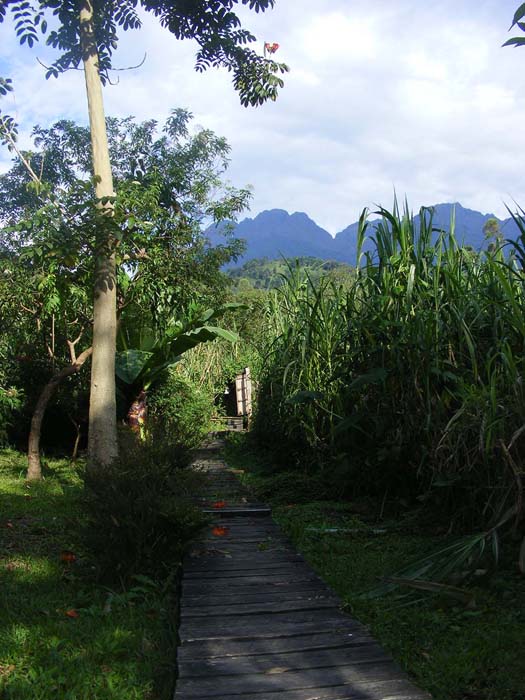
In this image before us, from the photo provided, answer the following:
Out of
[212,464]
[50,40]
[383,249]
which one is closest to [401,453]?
[383,249]

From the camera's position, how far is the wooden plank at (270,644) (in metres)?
2.54

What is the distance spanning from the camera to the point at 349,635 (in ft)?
8.86

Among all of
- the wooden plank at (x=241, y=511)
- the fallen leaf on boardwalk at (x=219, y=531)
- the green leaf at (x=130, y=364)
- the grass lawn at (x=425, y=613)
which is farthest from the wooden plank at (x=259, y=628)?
the green leaf at (x=130, y=364)

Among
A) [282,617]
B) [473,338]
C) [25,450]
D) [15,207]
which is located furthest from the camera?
[15,207]

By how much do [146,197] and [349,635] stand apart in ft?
18.6

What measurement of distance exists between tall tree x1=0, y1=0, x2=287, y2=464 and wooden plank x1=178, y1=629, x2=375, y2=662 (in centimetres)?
307

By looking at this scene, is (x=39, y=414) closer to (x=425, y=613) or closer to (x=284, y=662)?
(x=425, y=613)

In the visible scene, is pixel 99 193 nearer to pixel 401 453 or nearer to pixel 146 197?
pixel 146 197

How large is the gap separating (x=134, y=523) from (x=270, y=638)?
126 cm

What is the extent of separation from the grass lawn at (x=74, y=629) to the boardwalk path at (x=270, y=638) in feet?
0.62

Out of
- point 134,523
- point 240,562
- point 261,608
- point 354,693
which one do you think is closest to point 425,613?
point 261,608

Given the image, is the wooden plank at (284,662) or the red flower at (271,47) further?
the red flower at (271,47)

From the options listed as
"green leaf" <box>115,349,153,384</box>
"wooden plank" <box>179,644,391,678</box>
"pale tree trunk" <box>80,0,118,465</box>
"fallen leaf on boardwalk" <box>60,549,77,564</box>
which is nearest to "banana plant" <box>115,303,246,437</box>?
"green leaf" <box>115,349,153,384</box>

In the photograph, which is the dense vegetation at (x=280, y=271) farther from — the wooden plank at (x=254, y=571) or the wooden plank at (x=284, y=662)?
the wooden plank at (x=284, y=662)
